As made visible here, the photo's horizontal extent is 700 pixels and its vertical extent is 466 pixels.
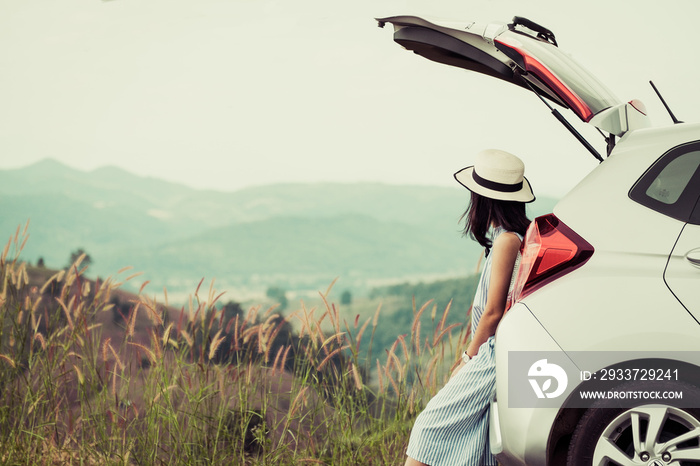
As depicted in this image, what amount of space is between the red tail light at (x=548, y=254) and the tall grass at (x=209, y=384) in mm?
1219

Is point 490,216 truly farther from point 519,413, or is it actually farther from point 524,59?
point 519,413

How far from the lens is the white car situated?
249 cm

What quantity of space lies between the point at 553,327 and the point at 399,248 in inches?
2955

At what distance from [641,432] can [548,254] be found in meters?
0.70

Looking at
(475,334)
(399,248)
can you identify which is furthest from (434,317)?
(399,248)

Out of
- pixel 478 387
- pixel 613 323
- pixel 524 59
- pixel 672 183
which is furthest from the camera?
pixel 524 59

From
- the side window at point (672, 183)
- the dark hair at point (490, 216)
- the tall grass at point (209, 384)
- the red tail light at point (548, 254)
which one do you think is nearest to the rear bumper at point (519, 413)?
the red tail light at point (548, 254)

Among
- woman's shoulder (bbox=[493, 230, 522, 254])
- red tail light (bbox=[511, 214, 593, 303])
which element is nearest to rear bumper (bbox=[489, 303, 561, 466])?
red tail light (bbox=[511, 214, 593, 303])

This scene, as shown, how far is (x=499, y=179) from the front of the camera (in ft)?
10.2

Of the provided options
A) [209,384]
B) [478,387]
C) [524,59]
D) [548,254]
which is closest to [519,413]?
[478,387]

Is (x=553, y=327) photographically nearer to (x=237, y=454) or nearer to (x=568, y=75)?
(x=568, y=75)

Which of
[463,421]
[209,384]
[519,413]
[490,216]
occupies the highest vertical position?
[490,216]

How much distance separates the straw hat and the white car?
30 cm

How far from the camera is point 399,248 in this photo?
7750cm
